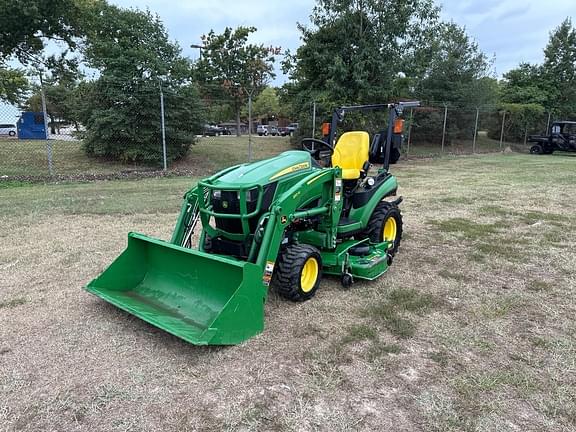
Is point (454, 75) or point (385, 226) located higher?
point (454, 75)

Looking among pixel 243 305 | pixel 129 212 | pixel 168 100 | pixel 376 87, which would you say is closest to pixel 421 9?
pixel 376 87

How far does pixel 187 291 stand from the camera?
3383mm

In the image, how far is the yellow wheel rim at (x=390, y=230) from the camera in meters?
4.91

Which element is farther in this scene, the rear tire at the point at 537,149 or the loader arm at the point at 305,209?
the rear tire at the point at 537,149

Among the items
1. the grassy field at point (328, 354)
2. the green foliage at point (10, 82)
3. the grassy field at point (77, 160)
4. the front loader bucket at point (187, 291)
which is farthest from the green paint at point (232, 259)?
the green foliage at point (10, 82)

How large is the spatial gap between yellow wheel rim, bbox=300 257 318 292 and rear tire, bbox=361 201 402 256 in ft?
3.37

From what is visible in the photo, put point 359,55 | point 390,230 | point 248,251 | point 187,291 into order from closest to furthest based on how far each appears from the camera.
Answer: point 187,291 < point 248,251 < point 390,230 < point 359,55

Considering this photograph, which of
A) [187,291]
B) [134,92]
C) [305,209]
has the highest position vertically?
[134,92]

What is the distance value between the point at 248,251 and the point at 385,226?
1880 millimetres

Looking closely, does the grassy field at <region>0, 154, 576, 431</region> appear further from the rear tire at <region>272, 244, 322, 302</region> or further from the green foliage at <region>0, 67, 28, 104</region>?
the green foliage at <region>0, 67, 28, 104</region>

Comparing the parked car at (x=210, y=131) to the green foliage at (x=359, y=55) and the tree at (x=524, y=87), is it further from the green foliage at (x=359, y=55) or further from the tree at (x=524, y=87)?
→ the tree at (x=524, y=87)

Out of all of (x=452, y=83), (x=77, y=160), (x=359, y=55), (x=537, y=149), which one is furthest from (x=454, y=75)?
(x=77, y=160)

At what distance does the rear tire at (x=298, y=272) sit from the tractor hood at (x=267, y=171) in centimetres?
58

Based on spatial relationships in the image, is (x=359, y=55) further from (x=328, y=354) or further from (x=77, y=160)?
(x=328, y=354)
